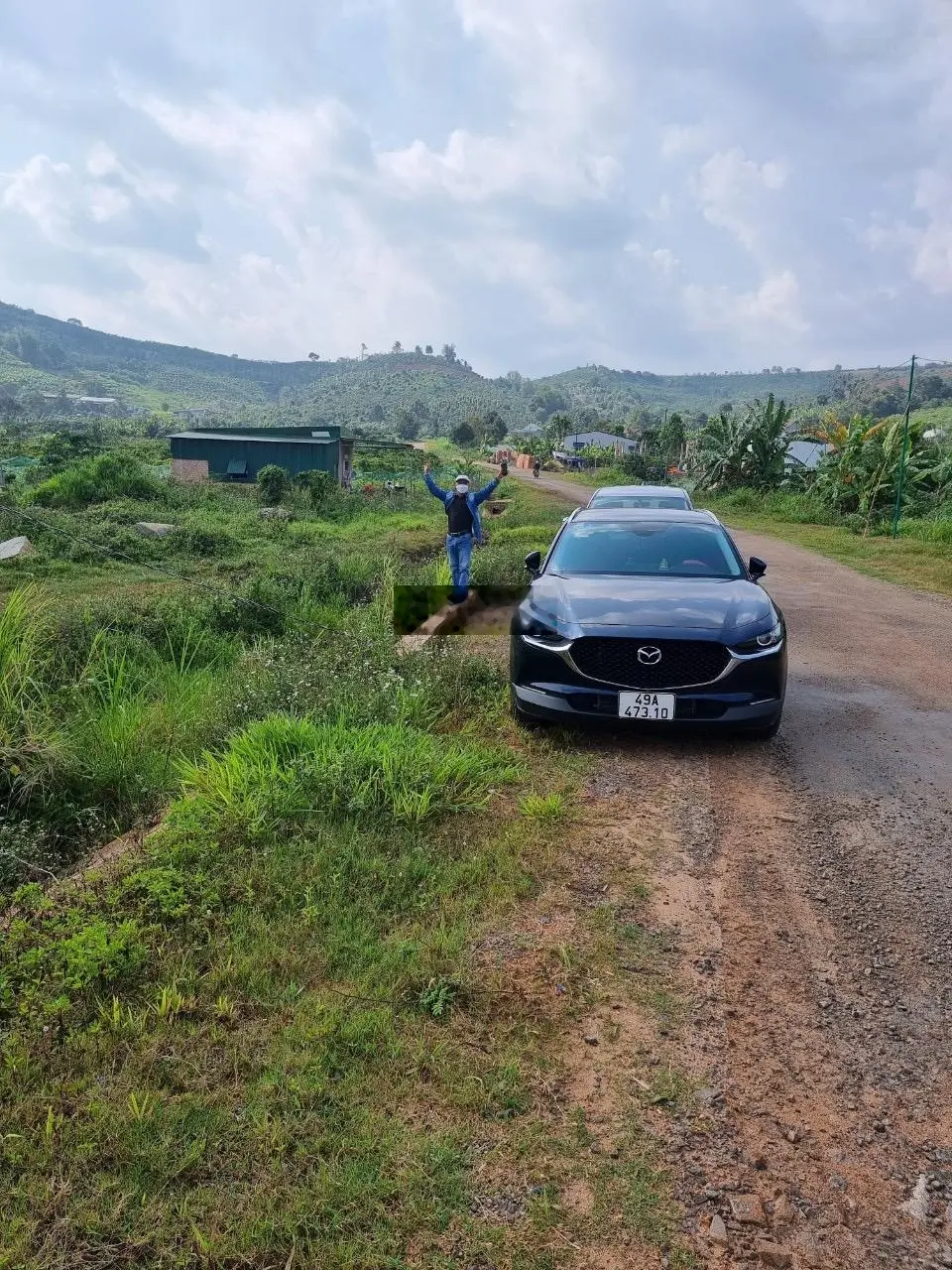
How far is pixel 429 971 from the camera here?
9.64ft

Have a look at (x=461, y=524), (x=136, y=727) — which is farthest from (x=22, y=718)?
(x=461, y=524)

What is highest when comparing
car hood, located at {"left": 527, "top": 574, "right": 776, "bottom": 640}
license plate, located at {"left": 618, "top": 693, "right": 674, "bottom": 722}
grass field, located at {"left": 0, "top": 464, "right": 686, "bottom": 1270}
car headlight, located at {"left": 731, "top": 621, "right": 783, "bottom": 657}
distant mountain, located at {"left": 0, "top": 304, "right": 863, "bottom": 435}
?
distant mountain, located at {"left": 0, "top": 304, "right": 863, "bottom": 435}

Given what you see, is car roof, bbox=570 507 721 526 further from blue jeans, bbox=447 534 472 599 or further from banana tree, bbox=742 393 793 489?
banana tree, bbox=742 393 793 489

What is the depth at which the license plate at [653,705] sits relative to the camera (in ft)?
15.8

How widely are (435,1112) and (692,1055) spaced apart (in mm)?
852

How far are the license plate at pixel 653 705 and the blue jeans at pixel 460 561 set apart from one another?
5.83 m

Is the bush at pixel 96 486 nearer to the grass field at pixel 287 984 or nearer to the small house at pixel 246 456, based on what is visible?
the small house at pixel 246 456

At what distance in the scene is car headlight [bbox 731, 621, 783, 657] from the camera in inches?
191

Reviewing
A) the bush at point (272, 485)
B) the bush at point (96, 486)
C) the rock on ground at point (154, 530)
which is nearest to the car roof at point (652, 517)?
the rock on ground at point (154, 530)

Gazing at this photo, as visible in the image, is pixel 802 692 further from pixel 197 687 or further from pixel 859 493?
pixel 859 493

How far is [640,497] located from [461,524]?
2556mm

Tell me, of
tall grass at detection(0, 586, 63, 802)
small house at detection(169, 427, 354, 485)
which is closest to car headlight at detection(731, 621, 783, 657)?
tall grass at detection(0, 586, 63, 802)

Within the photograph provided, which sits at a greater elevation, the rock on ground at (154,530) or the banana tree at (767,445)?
the banana tree at (767,445)

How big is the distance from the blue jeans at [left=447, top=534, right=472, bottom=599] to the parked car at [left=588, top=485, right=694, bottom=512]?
5.99 feet
